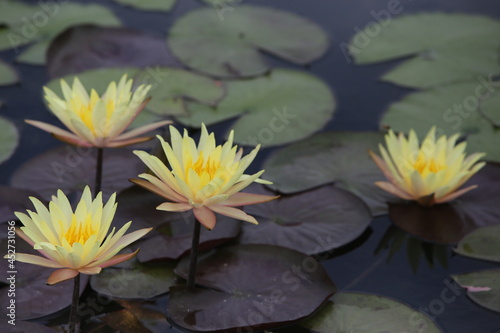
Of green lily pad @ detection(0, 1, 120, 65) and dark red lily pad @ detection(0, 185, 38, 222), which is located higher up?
green lily pad @ detection(0, 1, 120, 65)

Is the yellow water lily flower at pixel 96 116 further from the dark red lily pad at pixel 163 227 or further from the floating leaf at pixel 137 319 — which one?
the floating leaf at pixel 137 319

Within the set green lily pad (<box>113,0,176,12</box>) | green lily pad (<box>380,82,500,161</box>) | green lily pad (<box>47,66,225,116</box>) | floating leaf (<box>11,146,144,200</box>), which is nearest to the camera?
floating leaf (<box>11,146,144,200</box>)

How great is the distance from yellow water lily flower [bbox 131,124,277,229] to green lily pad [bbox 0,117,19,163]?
110cm

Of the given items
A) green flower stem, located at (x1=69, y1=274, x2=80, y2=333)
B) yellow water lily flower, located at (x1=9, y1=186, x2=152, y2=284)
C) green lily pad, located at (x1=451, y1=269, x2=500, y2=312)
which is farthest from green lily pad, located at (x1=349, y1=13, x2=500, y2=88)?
green flower stem, located at (x1=69, y1=274, x2=80, y2=333)

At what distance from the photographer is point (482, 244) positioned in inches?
94.9

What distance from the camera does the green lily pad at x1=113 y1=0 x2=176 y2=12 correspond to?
3930 mm

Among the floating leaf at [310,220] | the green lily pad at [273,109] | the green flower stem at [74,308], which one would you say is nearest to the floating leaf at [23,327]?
the green flower stem at [74,308]

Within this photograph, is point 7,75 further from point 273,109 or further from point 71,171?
point 273,109

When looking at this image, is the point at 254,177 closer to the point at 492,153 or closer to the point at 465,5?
the point at 492,153

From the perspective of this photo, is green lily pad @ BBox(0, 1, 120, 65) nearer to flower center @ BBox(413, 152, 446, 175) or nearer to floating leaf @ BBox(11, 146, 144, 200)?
floating leaf @ BBox(11, 146, 144, 200)

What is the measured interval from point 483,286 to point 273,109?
1.35 m

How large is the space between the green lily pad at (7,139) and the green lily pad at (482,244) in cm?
189

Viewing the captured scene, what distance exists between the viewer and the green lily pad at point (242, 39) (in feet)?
11.4

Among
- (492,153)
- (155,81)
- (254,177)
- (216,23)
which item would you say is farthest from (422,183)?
(216,23)
